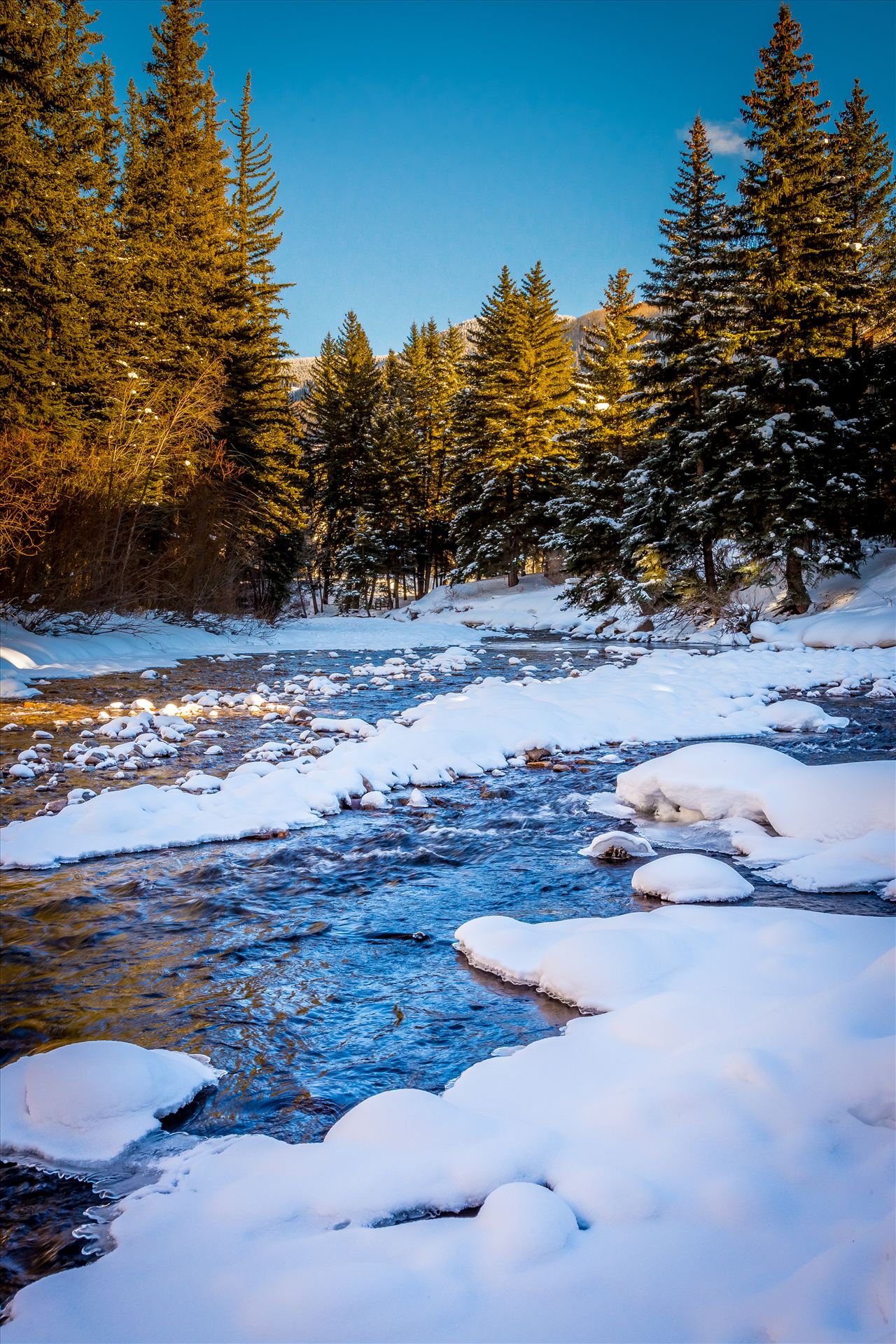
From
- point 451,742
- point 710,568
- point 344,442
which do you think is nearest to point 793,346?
point 710,568

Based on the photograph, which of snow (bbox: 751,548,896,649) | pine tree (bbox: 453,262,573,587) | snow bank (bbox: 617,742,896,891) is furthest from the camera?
pine tree (bbox: 453,262,573,587)

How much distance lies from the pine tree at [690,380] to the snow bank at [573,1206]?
673 inches

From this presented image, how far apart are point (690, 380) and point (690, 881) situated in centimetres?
1797

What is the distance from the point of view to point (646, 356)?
2044 cm

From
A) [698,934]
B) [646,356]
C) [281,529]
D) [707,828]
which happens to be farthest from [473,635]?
[698,934]

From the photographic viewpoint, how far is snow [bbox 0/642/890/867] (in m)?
4.86

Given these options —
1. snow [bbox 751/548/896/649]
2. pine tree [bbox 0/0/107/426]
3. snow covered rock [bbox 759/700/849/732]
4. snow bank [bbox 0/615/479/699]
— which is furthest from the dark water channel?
pine tree [bbox 0/0/107/426]

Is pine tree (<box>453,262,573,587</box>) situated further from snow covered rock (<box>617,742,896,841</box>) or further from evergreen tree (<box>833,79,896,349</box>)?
snow covered rock (<box>617,742,896,841</box>)

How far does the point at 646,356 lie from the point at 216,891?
2019cm

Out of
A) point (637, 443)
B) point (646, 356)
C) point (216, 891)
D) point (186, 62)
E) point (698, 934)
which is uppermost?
point (186, 62)

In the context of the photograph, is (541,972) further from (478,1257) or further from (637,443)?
(637,443)

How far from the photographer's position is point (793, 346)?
17281 millimetres

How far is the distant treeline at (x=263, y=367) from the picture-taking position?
14.8m

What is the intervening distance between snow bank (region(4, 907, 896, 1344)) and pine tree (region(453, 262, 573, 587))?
28120 mm
